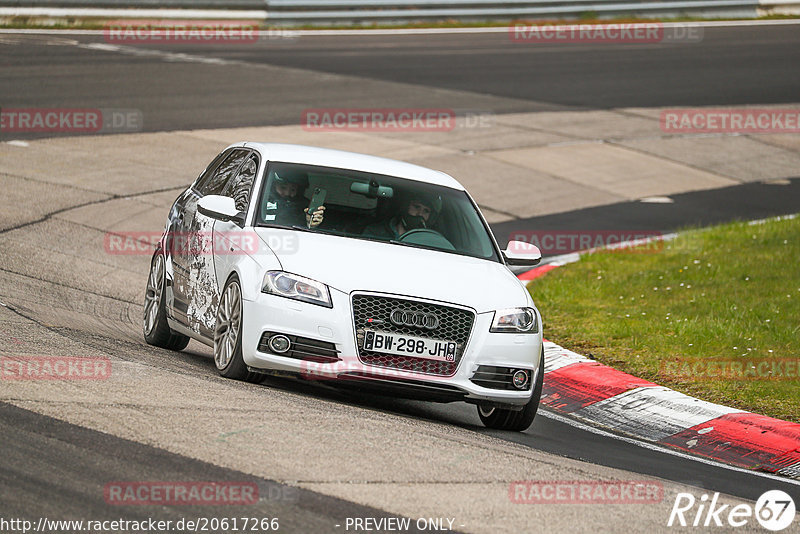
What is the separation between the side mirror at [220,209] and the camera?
27.9 feet

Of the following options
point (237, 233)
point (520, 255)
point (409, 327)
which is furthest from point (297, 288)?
point (520, 255)

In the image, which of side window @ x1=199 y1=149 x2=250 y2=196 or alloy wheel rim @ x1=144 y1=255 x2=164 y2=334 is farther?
alloy wheel rim @ x1=144 y1=255 x2=164 y2=334

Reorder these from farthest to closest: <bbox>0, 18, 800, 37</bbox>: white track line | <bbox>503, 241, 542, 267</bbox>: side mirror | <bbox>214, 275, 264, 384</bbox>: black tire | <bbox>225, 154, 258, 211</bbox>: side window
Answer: <bbox>0, 18, 800, 37</bbox>: white track line < <bbox>503, 241, 542, 267</bbox>: side mirror < <bbox>225, 154, 258, 211</bbox>: side window < <bbox>214, 275, 264, 384</bbox>: black tire

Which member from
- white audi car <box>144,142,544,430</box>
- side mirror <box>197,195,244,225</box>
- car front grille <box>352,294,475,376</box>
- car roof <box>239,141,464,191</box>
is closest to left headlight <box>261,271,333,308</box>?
white audi car <box>144,142,544,430</box>

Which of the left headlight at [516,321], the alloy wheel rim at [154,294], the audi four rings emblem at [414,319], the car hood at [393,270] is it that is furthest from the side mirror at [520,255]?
the alloy wheel rim at [154,294]

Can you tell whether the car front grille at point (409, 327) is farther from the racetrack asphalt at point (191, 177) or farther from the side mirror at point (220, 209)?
the side mirror at point (220, 209)

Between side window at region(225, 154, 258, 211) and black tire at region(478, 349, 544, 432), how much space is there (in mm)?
2252

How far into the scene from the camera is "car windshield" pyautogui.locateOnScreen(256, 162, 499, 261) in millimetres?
8750

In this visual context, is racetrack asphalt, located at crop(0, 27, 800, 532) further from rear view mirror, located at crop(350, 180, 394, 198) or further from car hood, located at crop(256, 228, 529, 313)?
rear view mirror, located at crop(350, 180, 394, 198)

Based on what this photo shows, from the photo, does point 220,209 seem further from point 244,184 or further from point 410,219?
point 410,219

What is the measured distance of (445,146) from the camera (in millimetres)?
21188

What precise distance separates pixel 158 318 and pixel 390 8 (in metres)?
26.2

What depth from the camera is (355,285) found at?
776 centimetres

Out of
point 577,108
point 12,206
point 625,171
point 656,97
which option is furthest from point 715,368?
point 656,97
